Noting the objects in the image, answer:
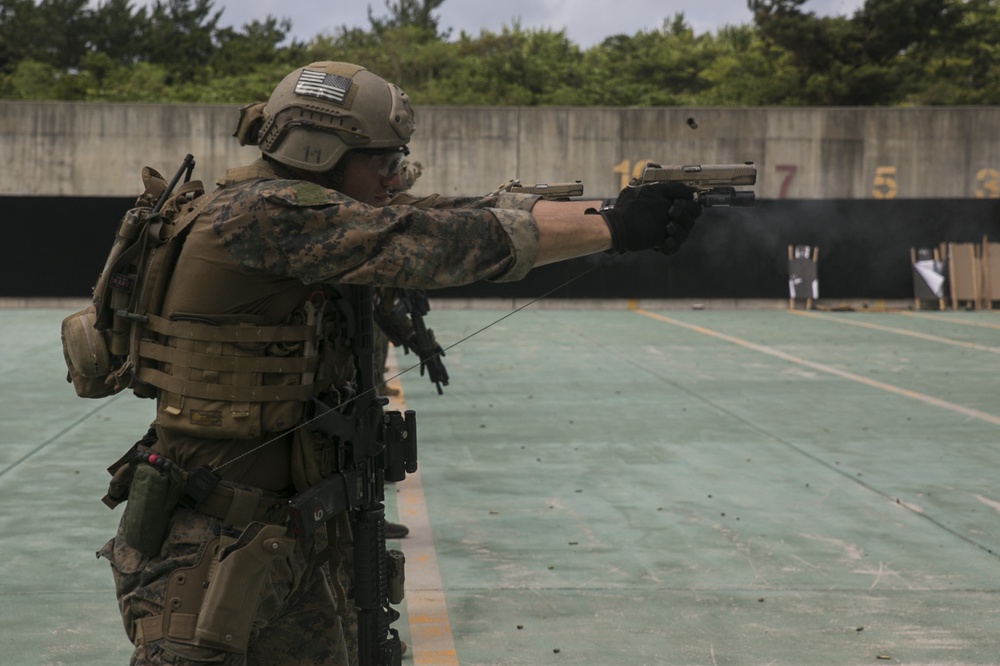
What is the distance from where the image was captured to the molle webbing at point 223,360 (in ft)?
9.71

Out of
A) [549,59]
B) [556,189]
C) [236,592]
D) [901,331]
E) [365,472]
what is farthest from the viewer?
[549,59]

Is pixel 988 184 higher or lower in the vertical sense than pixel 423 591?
higher

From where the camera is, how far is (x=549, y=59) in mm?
44156

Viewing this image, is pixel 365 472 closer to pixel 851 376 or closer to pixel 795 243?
pixel 851 376

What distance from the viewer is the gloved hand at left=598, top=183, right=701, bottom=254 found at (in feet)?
9.78

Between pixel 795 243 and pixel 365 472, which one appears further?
pixel 795 243

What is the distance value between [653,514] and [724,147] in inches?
712

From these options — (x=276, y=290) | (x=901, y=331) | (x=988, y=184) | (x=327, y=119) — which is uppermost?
(x=988, y=184)

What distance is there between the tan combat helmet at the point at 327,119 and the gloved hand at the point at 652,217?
0.55m

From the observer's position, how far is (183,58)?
146 ft

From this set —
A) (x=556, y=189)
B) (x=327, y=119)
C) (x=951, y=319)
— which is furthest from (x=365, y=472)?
(x=951, y=319)

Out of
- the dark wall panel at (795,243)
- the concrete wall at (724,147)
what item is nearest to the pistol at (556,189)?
the dark wall panel at (795,243)

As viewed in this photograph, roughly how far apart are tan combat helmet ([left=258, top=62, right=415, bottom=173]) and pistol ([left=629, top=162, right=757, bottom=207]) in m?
0.65

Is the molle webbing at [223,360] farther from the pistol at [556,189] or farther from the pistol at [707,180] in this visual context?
the pistol at [556,189]
